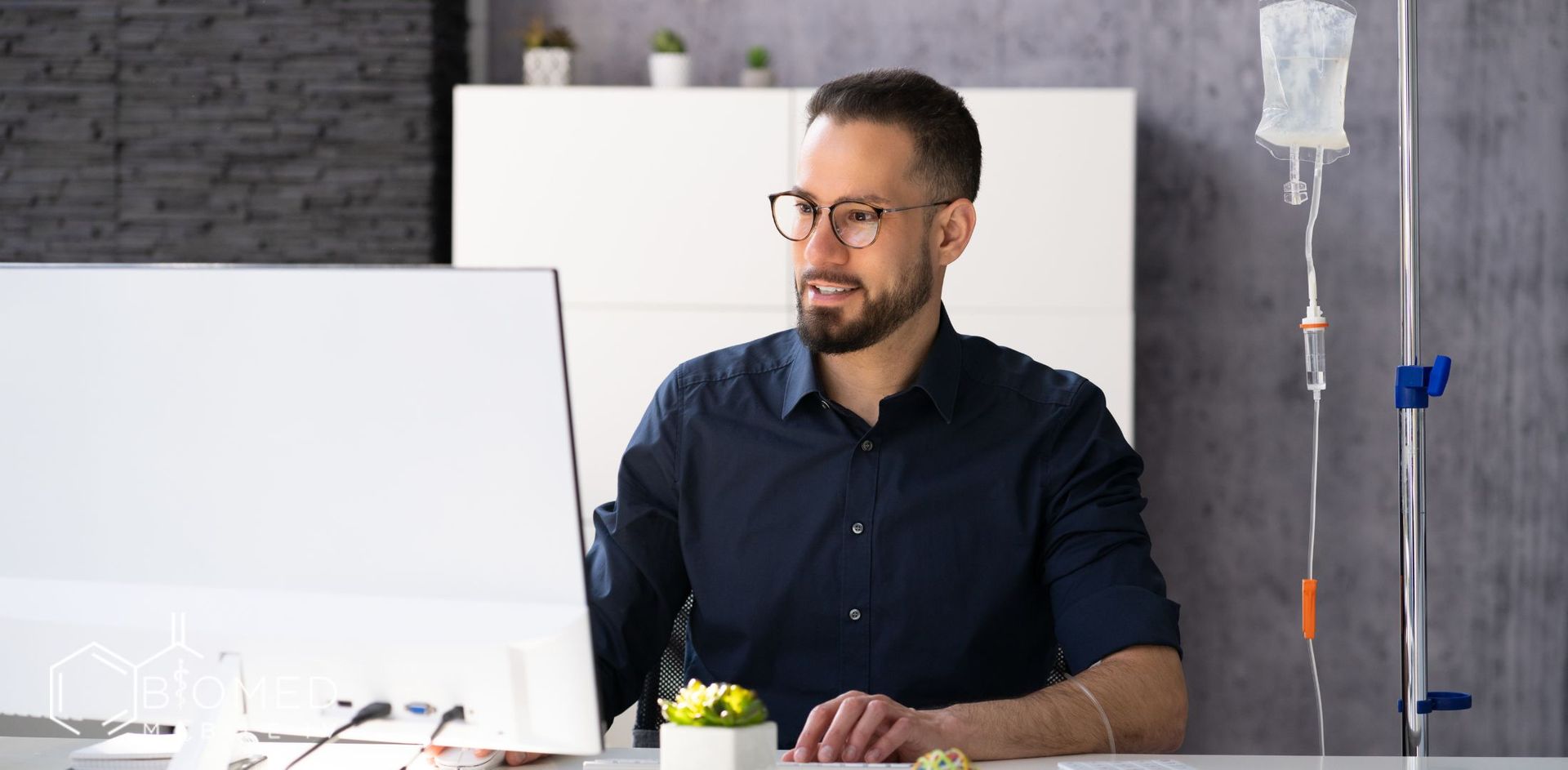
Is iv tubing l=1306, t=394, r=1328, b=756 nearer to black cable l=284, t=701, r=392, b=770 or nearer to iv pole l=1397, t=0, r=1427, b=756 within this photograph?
iv pole l=1397, t=0, r=1427, b=756

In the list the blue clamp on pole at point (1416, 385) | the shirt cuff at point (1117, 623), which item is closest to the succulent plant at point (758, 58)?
the blue clamp on pole at point (1416, 385)

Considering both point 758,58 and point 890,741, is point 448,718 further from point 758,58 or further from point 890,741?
point 758,58

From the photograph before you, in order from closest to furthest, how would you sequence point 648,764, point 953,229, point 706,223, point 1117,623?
point 648,764, point 1117,623, point 953,229, point 706,223

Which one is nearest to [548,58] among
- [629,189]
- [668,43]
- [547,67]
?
[547,67]

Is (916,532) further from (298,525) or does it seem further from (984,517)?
(298,525)

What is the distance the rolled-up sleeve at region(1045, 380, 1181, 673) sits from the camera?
5.12ft

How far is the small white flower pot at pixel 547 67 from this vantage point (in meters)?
3.32

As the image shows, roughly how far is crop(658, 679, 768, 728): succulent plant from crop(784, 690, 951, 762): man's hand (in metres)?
0.19

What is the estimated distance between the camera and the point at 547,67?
131 inches

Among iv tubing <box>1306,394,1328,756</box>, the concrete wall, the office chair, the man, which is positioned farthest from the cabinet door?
the office chair

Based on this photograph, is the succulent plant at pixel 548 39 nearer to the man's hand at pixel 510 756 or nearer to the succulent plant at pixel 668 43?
the succulent plant at pixel 668 43

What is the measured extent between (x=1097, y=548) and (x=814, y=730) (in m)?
0.49

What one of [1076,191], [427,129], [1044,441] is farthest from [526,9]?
[1044,441]

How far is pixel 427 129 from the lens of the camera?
325cm
